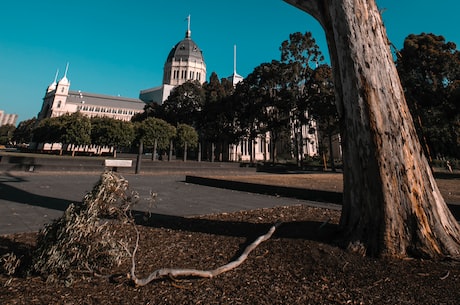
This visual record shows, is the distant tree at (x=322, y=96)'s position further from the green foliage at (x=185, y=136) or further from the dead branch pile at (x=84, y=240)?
the dead branch pile at (x=84, y=240)

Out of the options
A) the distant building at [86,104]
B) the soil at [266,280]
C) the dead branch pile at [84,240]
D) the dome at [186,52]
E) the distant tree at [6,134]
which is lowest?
the soil at [266,280]

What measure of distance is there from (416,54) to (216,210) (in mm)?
25230

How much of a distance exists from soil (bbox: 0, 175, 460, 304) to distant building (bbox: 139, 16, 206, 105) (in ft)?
333

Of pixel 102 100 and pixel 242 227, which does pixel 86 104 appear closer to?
pixel 102 100

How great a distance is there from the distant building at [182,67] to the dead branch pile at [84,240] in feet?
333

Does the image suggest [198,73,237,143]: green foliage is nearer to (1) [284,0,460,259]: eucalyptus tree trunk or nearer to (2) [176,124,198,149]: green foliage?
(2) [176,124,198,149]: green foliage

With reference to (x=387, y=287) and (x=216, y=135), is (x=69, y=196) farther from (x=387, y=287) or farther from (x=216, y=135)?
(x=216, y=135)

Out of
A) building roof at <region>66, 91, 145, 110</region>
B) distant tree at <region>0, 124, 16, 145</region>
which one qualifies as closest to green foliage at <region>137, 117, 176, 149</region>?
building roof at <region>66, 91, 145, 110</region>

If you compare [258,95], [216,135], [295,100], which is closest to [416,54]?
[295,100]

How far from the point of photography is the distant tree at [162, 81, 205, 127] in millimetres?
53281

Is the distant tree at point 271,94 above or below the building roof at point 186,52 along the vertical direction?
below

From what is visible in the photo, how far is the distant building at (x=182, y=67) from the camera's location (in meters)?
102

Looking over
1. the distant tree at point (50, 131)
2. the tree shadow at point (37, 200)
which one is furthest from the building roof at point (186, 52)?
the tree shadow at point (37, 200)

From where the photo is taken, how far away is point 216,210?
20.6 feet
